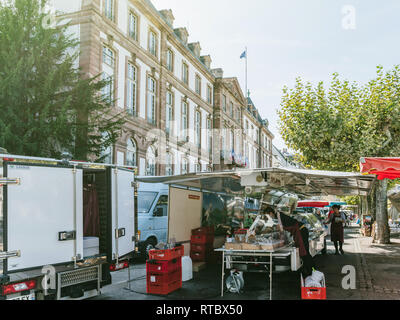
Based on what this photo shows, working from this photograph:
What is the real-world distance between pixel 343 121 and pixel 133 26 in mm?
14398

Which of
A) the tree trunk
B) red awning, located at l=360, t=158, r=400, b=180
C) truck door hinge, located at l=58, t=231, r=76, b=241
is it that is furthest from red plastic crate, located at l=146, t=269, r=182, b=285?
the tree trunk

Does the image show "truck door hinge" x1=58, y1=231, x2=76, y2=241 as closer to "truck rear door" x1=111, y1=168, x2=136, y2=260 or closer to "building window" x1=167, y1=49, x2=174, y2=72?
"truck rear door" x1=111, y1=168, x2=136, y2=260

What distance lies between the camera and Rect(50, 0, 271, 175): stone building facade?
20969mm

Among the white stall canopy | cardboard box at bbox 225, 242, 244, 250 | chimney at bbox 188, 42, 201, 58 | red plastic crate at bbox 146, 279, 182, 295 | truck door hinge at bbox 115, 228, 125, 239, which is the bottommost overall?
red plastic crate at bbox 146, 279, 182, 295

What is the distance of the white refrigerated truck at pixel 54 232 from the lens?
5453 mm

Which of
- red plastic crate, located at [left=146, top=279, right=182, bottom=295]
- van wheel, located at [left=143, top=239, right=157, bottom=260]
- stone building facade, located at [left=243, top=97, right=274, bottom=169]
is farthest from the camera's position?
stone building facade, located at [left=243, top=97, right=274, bottom=169]

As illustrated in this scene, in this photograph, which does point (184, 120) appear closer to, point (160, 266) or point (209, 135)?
point (209, 135)

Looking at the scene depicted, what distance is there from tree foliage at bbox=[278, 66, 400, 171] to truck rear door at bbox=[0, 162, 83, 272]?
13.9 m

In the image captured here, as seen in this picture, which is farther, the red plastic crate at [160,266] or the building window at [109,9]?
the building window at [109,9]

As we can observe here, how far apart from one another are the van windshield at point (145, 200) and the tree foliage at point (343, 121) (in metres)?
7.96

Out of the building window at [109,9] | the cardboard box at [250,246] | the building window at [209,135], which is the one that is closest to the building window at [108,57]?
the building window at [109,9]

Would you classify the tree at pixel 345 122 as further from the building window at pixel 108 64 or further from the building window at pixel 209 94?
the building window at pixel 209 94

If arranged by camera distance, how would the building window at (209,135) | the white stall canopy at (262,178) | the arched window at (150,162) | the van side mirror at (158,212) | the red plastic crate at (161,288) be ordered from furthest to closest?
the building window at (209,135)
the arched window at (150,162)
the van side mirror at (158,212)
the white stall canopy at (262,178)
the red plastic crate at (161,288)

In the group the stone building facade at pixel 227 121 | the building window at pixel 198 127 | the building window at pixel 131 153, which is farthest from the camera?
the stone building facade at pixel 227 121
